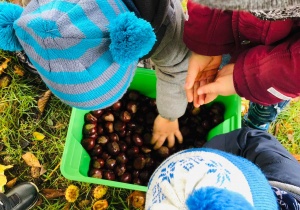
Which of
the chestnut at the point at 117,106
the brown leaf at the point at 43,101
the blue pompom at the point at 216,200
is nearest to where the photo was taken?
the blue pompom at the point at 216,200

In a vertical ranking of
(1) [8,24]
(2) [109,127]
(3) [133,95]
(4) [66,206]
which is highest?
(1) [8,24]

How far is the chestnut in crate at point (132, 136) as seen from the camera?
1.15m

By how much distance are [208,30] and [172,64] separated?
0.18 m

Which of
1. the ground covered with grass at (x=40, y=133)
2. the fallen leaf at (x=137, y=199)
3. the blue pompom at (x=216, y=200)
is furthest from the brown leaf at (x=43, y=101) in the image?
the blue pompom at (x=216, y=200)

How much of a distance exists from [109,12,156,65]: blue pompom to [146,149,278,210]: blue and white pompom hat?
26 cm

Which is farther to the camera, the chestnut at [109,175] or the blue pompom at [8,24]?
the chestnut at [109,175]

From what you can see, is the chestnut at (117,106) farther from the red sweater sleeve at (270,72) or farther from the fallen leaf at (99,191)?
the red sweater sleeve at (270,72)

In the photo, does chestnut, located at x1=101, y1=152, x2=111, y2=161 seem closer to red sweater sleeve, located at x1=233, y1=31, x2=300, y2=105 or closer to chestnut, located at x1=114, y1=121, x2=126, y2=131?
chestnut, located at x1=114, y1=121, x2=126, y2=131

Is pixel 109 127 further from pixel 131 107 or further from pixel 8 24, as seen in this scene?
pixel 8 24

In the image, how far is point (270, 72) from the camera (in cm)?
69

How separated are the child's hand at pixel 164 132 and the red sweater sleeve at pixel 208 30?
38 centimetres

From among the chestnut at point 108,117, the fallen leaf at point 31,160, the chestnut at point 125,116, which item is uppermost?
the chestnut at point 125,116

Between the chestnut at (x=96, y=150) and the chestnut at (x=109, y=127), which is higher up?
the chestnut at (x=109, y=127)

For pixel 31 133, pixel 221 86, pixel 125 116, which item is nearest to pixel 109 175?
pixel 125 116
